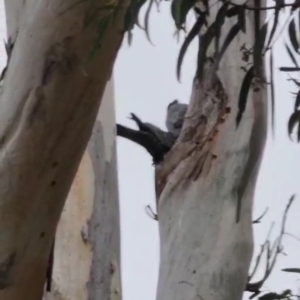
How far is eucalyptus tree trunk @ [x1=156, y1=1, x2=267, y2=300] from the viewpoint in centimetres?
134

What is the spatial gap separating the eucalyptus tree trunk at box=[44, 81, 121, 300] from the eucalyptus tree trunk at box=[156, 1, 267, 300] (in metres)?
0.15

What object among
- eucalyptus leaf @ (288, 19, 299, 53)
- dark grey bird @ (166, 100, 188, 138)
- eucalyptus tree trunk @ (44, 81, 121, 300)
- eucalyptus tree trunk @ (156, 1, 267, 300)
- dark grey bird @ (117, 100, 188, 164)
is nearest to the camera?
eucalyptus leaf @ (288, 19, 299, 53)

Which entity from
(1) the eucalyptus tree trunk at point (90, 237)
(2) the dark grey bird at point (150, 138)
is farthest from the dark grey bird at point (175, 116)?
(1) the eucalyptus tree trunk at point (90, 237)

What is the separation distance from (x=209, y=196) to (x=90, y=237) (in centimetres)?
27

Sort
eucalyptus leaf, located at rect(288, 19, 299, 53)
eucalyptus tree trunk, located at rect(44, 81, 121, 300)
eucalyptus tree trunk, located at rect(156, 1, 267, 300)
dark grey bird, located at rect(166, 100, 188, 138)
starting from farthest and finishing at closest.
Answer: dark grey bird, located at rect(166, 100, 188, 138) < eucalyptus tree trunk, located at rect(156, 1, 267, 300) < eucalyptus tree trunk, located at rect(44, 81, 121, 300) < eucalyptus leaf, located at rect(288, 19, 299, 53)

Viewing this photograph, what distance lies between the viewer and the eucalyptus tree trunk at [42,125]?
810 millimetres

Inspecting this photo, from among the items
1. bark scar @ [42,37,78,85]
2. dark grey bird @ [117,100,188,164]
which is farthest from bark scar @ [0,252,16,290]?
dark grey bird @ [117,100,188,164]

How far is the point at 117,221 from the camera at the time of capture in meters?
Result: 1.31

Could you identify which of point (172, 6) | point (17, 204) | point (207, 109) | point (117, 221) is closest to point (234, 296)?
point (117, 221)

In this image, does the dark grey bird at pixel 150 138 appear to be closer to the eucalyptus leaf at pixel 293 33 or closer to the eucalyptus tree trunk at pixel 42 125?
the eucalyptus tree trunk at pixel 42 125

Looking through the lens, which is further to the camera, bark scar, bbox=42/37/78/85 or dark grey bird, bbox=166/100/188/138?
dark grey bird, bbox=166/100/188/138

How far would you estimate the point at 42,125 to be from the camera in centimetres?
81

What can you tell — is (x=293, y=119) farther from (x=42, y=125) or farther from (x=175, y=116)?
(x=175, y=116)

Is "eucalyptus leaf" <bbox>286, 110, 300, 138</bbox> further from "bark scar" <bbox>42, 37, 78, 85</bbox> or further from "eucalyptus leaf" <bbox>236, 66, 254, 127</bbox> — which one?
"bark scar" <bbox>42, 37, 78, 85</bbox>
